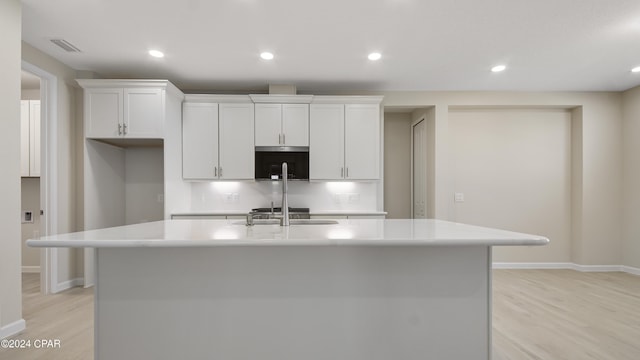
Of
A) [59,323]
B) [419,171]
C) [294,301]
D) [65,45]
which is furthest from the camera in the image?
[419,171]

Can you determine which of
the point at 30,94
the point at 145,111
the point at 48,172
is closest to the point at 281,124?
the point at 145,111

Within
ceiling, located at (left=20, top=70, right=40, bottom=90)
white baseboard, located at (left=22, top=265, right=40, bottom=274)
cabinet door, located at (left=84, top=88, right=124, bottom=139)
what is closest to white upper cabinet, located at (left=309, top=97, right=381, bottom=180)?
cabinet door, located at (left=84, top=88, right=124, bottom=139)

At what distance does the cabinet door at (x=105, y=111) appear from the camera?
3639mm

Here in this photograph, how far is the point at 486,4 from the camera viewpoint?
2451mm

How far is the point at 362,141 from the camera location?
4.29 metres

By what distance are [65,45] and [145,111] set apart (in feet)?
2.97

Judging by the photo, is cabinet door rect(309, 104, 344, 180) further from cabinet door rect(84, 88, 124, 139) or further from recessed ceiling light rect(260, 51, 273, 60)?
cabinet door rect(84, 88, 124, 139)

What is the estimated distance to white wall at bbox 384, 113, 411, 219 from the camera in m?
5.18

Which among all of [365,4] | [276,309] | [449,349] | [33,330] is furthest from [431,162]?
[33,330]

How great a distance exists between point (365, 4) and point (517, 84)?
2.95 meters

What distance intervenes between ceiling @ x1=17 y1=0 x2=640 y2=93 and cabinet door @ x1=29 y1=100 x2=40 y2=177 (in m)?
1.37

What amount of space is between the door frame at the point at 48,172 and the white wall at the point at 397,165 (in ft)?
14.2

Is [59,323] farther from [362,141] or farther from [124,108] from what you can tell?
[362,141]

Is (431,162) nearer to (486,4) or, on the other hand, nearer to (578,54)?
(578,54)
